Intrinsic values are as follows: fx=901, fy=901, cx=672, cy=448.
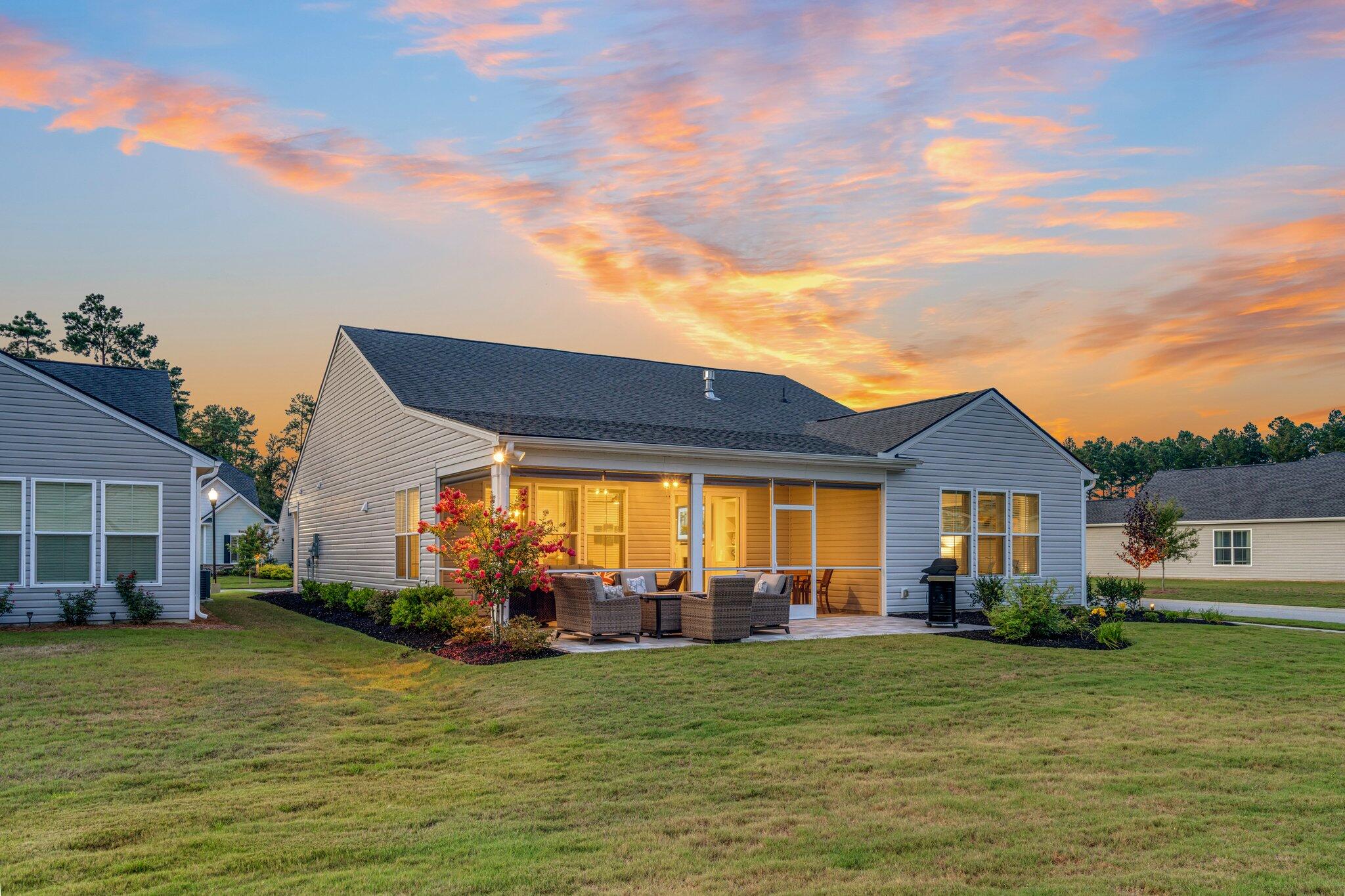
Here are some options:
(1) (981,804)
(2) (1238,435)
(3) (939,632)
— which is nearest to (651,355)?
(3) (939,632)

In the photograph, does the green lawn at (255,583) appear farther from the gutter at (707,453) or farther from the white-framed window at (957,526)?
the white-framed window at (957,526)

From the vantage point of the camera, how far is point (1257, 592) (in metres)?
28.5

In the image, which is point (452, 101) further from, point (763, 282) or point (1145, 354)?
point (1145, 354)

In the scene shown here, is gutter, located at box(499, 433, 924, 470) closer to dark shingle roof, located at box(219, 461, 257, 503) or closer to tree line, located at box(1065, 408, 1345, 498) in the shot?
dark shingle roof, located at box(219, 461, 257, 503)

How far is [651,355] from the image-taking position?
2734 cm

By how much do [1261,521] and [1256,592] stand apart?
7385mm

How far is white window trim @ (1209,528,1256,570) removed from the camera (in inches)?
1383

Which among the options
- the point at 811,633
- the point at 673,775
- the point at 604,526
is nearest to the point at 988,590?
the point at 811,633

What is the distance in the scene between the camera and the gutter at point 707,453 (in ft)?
44.6

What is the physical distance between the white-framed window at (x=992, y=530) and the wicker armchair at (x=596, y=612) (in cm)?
903

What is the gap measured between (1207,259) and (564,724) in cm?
1723

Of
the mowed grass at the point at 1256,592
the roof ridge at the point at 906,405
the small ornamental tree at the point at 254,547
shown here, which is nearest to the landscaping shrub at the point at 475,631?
the roof ridge at the point at 906,405

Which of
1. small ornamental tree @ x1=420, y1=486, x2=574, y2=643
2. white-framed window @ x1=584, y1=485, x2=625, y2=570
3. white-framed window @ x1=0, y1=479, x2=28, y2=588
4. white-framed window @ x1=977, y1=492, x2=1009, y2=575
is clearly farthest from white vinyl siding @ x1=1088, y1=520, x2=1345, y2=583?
white-framed window @ x1=0, y1=479, x2=28, y2=588

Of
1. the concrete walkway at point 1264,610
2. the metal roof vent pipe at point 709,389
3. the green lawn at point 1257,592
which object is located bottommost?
the green lawn at point 1257,592
